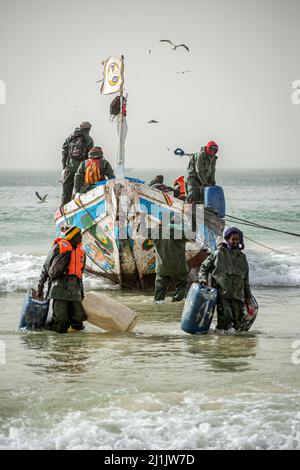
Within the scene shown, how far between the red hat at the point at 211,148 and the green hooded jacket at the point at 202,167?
92 mm

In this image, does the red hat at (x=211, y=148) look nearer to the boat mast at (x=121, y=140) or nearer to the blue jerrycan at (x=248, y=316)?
the boat mast at (x=121, y=140)

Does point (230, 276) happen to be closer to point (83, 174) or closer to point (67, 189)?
point (83, 174)

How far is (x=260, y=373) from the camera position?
782 cm

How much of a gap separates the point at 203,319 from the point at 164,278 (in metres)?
3.23

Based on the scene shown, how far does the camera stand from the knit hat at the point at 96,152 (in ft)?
46.0

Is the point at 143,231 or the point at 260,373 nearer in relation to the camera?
the point at 260,373

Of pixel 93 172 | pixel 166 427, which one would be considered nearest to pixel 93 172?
pixel 93 172

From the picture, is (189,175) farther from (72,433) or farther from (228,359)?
(72,433)

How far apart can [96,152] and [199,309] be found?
5213mm

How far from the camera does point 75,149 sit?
1484cm

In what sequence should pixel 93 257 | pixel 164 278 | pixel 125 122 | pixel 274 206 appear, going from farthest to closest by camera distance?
pixel 274 206
pixel 93 257
pixel 125 122
pixel 164 278

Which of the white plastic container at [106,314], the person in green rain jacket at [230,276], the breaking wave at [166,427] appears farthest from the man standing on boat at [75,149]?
the breaking wave at [166,427]

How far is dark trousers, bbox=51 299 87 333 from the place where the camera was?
952cm
